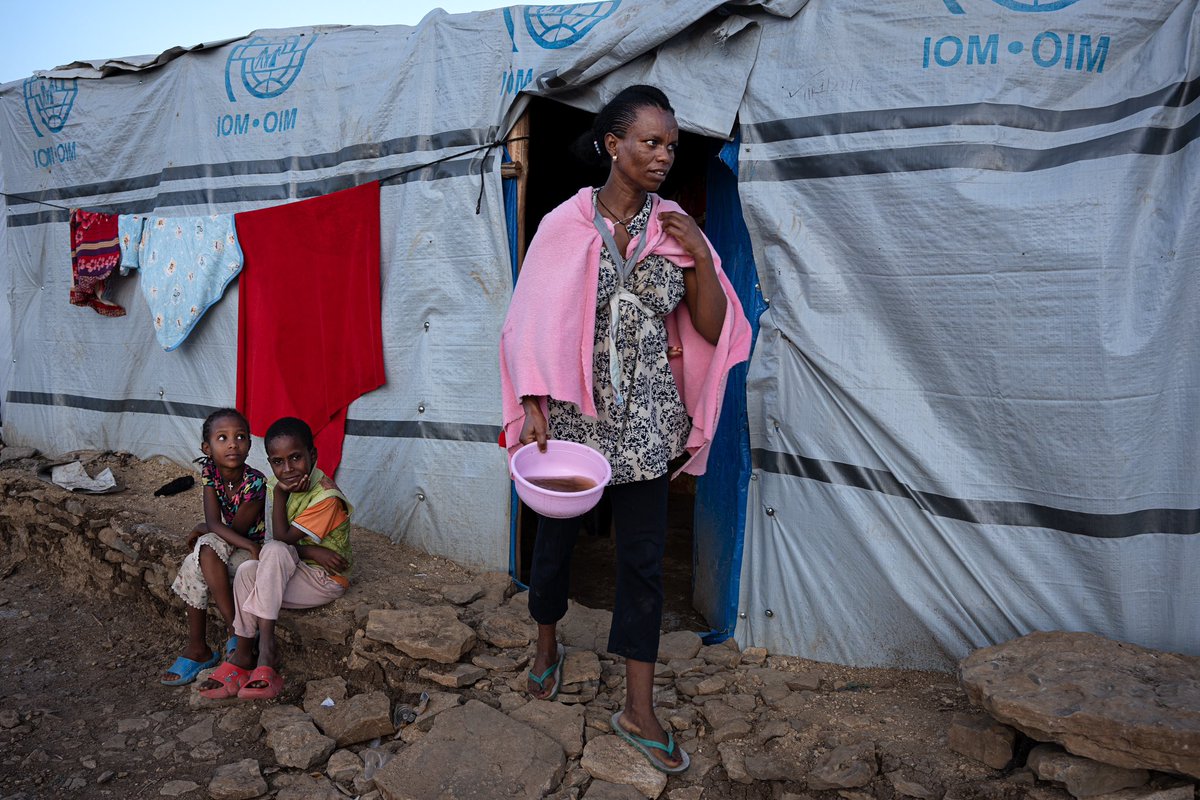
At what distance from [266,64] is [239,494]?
2.45 metres

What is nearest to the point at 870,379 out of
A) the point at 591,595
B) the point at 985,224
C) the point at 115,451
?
the point at 985,224

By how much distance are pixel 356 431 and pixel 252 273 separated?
40.8 inches

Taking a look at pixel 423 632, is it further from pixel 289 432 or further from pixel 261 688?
pixel 289 432

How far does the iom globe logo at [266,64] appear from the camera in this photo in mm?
4305

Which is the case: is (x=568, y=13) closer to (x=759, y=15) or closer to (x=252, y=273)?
(x=759, y=15)

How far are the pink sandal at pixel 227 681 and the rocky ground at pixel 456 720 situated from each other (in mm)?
44

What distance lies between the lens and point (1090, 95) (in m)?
2.57

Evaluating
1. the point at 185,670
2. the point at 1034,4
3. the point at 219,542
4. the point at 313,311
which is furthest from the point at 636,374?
the point at 313,311

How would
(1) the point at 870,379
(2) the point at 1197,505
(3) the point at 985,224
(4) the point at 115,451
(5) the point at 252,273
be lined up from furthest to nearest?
(4) the point at 115,451
(5) the point at 252,273
(1) the point at 870,379
(3) the point at 985,224
(2) the point at 1197,505

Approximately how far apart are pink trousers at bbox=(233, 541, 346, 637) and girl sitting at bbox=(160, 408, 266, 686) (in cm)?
10

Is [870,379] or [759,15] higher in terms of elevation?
[759,15]

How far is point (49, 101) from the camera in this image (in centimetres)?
523

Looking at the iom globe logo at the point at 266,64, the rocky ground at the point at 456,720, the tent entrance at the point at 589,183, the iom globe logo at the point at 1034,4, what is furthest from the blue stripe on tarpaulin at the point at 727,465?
the iom globe logo at the point at 266,64

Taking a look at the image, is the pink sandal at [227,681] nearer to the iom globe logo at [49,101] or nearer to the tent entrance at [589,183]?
the tent entrance at [589,183]
